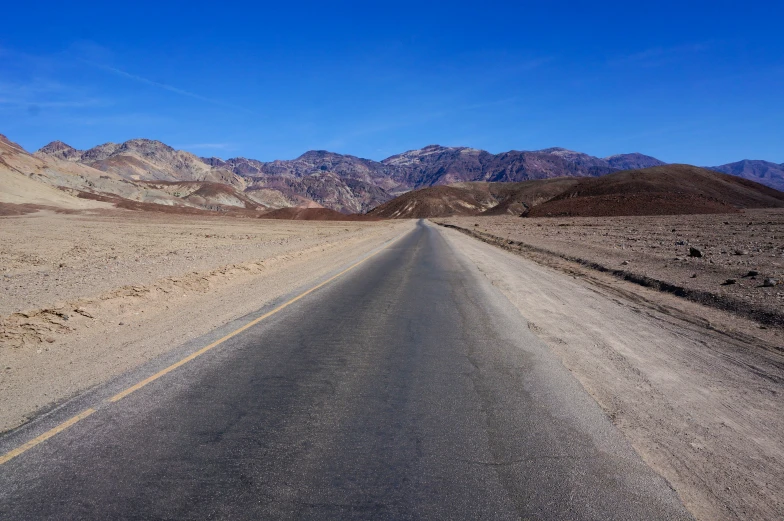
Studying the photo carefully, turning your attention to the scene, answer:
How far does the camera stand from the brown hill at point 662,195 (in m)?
91.2

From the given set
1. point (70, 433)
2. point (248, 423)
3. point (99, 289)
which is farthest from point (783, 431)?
point (99, 289)

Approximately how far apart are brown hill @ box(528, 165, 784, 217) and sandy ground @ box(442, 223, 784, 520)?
3489 inches

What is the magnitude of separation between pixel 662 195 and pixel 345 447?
113052 mm

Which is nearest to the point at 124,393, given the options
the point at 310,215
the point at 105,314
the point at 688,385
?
the point at 105,314

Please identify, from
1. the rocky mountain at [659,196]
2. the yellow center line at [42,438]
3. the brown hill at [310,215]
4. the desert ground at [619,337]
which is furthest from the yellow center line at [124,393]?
the brown hill at [310,215]

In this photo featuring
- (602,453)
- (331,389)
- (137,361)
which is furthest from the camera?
(137,361)

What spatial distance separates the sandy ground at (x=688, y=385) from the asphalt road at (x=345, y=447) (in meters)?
0.37

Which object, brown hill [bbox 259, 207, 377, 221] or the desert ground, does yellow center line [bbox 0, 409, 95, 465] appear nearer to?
the desert ground

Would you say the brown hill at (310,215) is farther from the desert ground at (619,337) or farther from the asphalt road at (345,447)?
the asphalt road at (345,447)

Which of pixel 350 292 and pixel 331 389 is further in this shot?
pixel 350 292

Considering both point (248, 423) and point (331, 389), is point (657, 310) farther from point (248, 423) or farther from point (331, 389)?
point (248, 423)

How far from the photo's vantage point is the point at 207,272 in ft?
50.6

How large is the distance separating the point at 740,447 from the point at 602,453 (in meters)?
1.43

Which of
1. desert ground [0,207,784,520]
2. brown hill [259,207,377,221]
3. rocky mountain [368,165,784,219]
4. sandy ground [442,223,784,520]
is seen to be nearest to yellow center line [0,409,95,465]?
desert ground [0,207,784,520]
